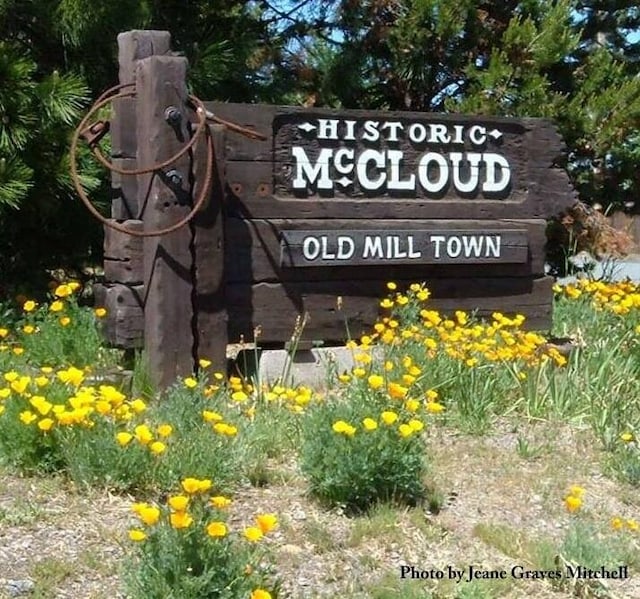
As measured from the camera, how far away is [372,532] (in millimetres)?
4188

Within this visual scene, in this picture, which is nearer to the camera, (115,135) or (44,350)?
(115,135)

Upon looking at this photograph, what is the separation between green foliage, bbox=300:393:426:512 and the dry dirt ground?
0.08m

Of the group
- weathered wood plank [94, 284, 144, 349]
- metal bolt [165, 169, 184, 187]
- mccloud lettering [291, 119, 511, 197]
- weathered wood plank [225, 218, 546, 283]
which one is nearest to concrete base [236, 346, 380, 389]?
weathered wood plank [225, 218, 546, 283]

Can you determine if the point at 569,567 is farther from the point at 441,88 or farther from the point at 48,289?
the point at 441,88

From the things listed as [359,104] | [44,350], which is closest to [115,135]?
[44,350]

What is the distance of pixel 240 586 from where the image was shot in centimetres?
334

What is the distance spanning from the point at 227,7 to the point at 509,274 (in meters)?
3.67

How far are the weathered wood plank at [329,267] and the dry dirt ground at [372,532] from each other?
5.38 feet

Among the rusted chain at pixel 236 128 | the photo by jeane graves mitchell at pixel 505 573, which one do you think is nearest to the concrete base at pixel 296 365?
the rusted chain at pixel 236 128

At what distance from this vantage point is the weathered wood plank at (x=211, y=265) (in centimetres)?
597

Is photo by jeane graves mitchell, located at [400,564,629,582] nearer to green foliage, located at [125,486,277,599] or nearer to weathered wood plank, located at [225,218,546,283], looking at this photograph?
green foliage, located at [125,486,277,599]

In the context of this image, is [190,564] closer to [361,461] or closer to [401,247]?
[361,461]

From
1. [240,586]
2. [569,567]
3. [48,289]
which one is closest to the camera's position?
[240,586]

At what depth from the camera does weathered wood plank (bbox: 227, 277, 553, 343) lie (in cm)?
628
